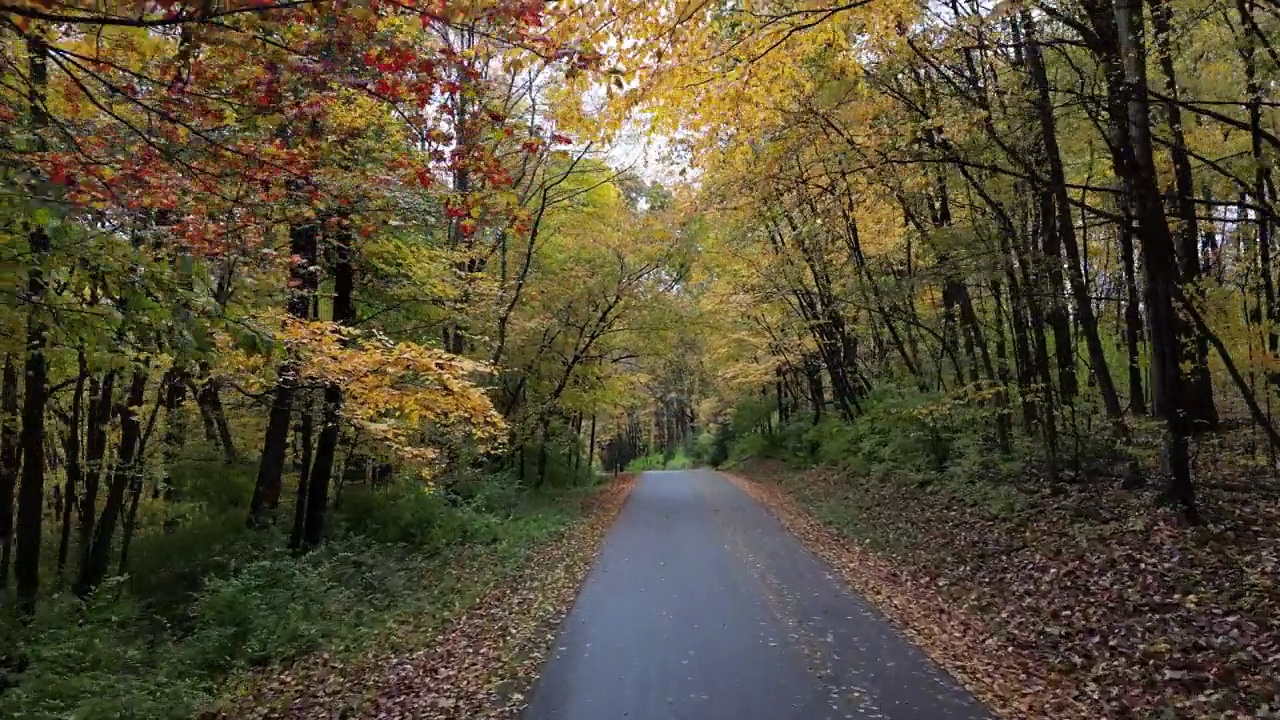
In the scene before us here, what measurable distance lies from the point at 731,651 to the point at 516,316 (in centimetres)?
1230

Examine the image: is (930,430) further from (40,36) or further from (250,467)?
(40,36)

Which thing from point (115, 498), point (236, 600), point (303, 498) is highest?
point (115, 498)

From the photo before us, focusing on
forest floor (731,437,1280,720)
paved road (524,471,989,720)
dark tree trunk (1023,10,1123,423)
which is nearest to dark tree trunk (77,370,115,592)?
paved road (524,471,989,720)

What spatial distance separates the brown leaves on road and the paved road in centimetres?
46

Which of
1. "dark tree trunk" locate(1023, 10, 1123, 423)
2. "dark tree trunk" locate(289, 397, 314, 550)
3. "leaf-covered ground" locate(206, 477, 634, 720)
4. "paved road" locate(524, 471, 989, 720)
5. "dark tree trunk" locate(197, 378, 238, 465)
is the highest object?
"dark tree trunk" locate(1023, 10, 1123, 423)

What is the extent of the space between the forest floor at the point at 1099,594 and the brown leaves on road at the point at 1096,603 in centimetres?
2

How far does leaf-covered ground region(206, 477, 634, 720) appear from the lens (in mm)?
5875

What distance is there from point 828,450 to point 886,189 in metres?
11.8

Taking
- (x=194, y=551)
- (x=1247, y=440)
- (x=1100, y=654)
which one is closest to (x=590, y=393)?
(x=194, y=551)

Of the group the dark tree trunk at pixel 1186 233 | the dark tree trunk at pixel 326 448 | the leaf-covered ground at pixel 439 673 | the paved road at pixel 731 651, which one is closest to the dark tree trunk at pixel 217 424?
the dark tree trunk at pixel 326 448

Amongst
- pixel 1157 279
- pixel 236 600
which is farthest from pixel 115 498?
pixel 1157 279

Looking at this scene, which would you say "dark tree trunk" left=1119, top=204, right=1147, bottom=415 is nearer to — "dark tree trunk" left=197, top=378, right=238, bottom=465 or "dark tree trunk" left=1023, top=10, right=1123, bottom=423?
"dark tree trunk" left=1023, top=10, right=1123, bottom=423

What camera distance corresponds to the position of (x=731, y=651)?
22.1ft

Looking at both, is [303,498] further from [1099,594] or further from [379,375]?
[1099,594]
